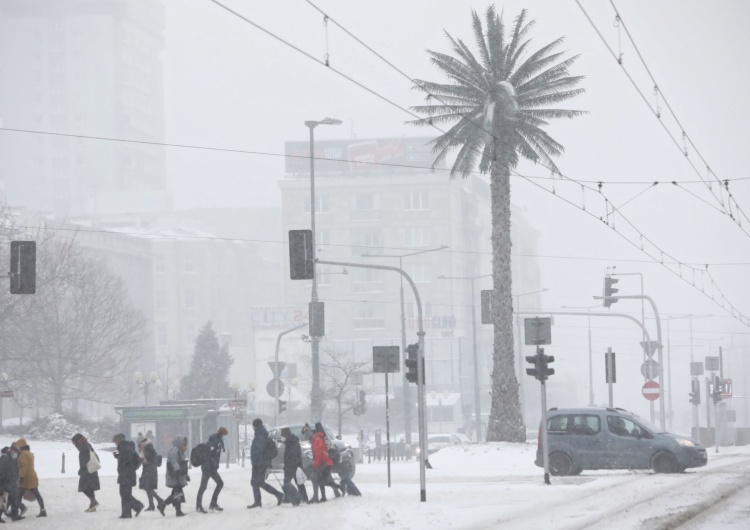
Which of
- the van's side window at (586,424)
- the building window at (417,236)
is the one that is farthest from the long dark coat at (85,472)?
the building window at (417,236)

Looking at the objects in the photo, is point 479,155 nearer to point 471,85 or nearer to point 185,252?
point 471,85

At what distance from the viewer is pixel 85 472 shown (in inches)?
1000

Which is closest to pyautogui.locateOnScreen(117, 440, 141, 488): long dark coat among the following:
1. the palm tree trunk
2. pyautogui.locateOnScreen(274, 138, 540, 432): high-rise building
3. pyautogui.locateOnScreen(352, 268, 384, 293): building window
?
the palm tree trunk

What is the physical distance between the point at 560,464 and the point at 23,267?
Result: 46.4 ft

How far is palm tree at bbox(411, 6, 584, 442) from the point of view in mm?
45125

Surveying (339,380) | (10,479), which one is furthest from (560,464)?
(339,380)

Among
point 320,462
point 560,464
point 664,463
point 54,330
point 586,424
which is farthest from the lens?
point 54,330

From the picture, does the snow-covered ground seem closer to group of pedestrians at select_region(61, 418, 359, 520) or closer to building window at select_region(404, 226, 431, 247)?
group of pedestrians at select_region(61, 418, 359, 520)

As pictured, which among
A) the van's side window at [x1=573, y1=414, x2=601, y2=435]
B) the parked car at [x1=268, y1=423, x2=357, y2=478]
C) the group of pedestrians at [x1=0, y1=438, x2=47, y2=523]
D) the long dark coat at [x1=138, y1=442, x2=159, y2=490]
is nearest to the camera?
the group of pedestrians at [x1=0, y1=438, x2=47, y2=523]

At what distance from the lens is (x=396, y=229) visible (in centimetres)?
15500

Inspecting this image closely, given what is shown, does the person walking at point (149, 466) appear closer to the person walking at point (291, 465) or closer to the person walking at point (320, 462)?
the person walking at point (291, 465)

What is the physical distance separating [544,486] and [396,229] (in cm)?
12663

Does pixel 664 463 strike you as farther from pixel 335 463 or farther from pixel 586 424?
pixel 335 463

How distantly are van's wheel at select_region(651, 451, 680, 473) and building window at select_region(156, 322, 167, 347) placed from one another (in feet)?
441
